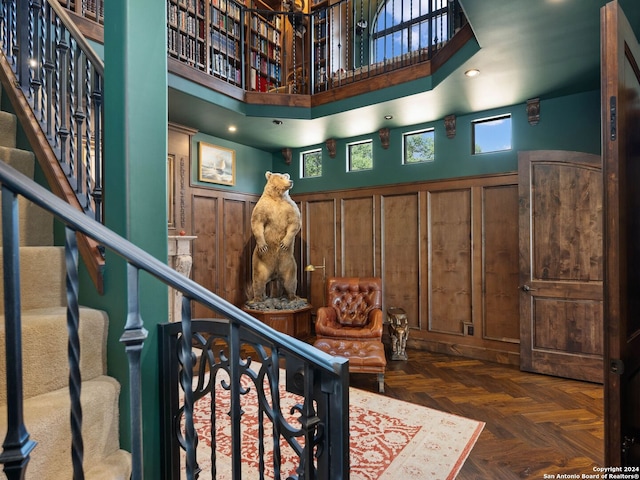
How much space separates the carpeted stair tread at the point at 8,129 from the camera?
180 centimetres

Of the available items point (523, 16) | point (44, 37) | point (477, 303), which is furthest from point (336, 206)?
point (44, 37)

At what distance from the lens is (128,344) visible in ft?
2.49

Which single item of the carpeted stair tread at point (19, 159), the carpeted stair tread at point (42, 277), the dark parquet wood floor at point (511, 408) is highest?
the carpeted stair tread at point (19, 159)

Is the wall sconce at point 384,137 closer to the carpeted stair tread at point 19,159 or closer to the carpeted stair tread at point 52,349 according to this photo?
the carpeted stair tread at point 19,159

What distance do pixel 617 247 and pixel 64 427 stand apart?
6.12 feet

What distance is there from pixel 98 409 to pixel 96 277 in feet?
1.61

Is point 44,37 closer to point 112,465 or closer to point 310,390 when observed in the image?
point 112,465

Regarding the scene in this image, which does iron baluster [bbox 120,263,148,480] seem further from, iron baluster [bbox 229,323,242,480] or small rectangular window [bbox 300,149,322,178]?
small rectangular window [bbox 300,149,322,178]

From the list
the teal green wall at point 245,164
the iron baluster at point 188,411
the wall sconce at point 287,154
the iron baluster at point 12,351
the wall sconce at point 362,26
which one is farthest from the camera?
the wall sconce at point 287,154

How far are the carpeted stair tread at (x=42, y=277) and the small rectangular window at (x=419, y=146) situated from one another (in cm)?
429

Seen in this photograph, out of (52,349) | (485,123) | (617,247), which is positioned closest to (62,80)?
(52,349)

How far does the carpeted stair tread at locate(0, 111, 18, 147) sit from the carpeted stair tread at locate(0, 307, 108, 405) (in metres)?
1.06

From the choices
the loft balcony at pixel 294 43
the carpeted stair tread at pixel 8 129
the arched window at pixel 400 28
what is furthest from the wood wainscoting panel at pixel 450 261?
the carpeted stair tread at pixel 8 129

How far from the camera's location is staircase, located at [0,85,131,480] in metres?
1.05
